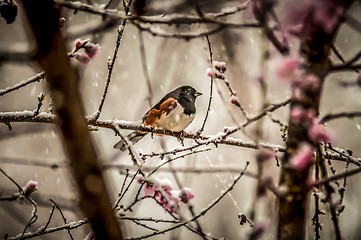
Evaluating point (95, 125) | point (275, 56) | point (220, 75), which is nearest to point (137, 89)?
point (95, 125)

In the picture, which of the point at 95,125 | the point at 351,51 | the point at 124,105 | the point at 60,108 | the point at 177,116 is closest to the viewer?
the point at 60,108

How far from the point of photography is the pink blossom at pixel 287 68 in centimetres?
92

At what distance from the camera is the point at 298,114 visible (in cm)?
89

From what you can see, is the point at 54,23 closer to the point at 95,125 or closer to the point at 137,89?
the point at 95,125

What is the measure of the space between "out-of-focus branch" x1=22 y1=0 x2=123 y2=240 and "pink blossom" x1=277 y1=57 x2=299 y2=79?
58cm

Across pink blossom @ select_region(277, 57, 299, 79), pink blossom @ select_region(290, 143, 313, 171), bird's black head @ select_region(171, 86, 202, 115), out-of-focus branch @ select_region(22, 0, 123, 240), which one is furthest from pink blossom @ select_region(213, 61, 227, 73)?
bird's black head @ select_region(171, 86, 202, 115)

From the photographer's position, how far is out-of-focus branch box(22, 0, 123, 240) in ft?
2.13

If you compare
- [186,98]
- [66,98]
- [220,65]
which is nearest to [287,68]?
[66,98]

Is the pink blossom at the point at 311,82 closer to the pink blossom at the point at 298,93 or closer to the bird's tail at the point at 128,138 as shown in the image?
the pink blossom at the point at 298,93

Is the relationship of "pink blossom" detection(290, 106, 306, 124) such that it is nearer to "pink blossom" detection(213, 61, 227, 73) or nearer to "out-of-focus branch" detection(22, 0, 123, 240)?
"out-of-focus branch" detection(22, 0, 123, 240)

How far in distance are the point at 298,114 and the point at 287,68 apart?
14cm

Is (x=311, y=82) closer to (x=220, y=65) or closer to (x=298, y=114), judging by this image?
(x=298, y=114)

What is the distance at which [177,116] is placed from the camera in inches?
139

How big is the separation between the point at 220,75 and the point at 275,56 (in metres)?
0.63
